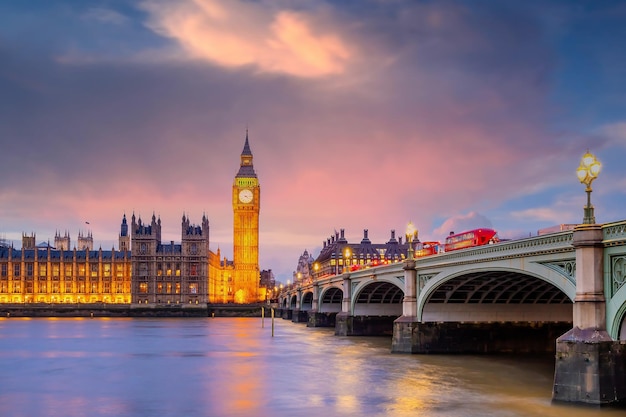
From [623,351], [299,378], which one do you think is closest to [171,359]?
[299,378]

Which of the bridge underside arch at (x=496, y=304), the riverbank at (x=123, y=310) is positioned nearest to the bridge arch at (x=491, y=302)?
the bridge underside arch at (x=496, y=304)

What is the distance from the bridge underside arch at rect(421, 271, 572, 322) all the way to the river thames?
3.40 meters

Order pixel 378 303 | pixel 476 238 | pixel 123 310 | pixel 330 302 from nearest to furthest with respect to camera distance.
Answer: pixel 476 238 < pixel 378 303 < pixel 330 302 < pixel 123 310

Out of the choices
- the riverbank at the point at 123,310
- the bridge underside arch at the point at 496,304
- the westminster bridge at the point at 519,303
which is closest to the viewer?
the westminster bridge at the point at 519,303

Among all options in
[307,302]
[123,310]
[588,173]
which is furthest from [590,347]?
[123,310]

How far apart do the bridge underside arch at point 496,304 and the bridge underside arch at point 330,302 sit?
159ft

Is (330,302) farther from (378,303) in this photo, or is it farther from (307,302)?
(307,302)

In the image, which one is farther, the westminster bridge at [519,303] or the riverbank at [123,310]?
the riverbank at [123,310]

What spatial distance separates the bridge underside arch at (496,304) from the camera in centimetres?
5094

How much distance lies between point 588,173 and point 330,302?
257 feet

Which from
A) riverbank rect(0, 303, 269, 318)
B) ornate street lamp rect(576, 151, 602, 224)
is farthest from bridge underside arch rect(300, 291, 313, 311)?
ornate street lamp rect(576, 151, 602, 224)

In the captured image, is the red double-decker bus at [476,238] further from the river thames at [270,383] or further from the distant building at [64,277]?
the distant building at [64,277]

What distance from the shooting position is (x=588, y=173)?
29.1 metres

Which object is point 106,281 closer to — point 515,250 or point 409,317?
point 409,317
